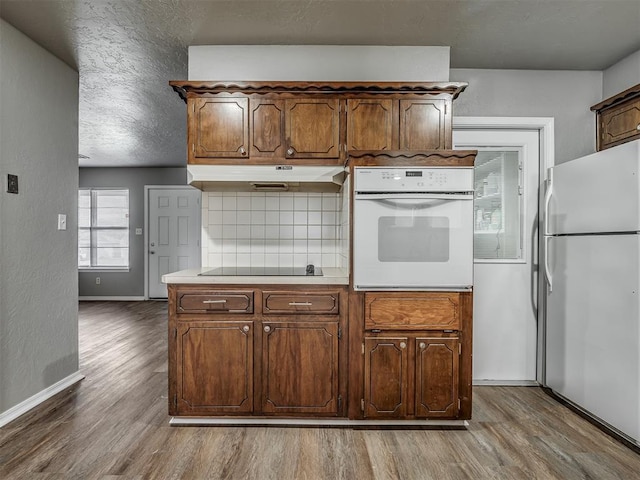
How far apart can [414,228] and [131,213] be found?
6.15 m

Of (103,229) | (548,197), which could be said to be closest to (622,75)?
(548,197)

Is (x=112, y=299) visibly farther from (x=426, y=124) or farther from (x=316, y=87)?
(x=426, y=124)

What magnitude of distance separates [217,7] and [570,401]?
3.33 metres

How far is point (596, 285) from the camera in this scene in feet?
7.91

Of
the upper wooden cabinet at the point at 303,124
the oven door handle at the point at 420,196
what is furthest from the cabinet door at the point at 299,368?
the upper wooden cabinet at the point at 303,124

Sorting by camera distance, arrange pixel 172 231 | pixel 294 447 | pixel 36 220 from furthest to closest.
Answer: pixel 172 231, pixel 36 220, pixel 294 447

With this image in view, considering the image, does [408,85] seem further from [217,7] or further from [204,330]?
[204,330]

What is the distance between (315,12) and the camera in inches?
93.4

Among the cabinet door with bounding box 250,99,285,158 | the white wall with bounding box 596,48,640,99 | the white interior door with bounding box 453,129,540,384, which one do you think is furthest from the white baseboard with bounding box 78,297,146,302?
the white wall with bounding box 596,48,640,99

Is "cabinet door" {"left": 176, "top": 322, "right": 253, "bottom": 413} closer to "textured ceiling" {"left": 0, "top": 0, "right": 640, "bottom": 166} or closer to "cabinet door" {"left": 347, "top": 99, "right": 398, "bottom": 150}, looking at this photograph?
"cabinet door" {"left": 347, "top": 99, "right": 398, "bottom": 150}

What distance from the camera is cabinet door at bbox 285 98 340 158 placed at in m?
2.64

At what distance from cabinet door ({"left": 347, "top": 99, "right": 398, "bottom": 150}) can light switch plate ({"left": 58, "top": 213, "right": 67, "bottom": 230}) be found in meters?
2.21

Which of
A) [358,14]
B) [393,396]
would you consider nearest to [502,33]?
[358,14]

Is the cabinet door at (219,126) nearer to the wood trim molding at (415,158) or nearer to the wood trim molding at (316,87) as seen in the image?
the wood trim molding at (316,87)
